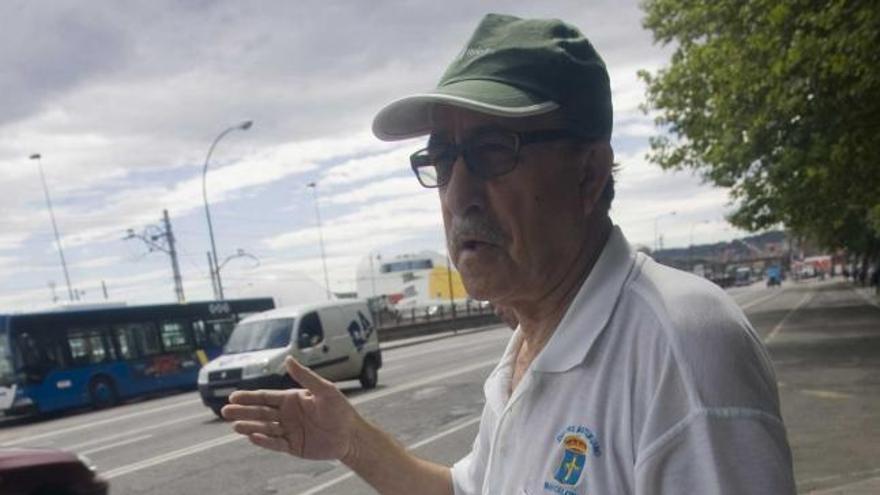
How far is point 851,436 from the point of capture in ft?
25.7

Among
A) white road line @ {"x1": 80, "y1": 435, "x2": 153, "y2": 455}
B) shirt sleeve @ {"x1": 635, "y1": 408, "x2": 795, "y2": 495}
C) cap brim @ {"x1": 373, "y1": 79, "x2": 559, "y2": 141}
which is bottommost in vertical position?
white road line @ {"x1": 80, "y1": 435, "x2": 153, "y2": 455}

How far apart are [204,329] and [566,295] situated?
23.7 meters

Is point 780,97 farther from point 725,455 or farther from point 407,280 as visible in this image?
point 407,280

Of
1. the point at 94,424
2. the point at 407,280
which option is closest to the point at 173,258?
the point at 94,424

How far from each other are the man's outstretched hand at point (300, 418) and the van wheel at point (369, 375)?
14.5 metres

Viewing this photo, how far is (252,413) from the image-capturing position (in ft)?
6.81

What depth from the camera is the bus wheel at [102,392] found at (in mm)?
19859

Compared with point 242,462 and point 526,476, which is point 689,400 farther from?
point 242,462

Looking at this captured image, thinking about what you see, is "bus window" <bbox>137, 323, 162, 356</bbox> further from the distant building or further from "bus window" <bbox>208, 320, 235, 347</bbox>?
the distant building

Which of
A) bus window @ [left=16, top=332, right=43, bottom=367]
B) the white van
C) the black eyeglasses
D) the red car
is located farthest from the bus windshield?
the black eyeglasses

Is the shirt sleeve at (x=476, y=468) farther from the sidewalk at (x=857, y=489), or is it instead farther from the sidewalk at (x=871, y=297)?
the sidewalk at (x=871, y=297)

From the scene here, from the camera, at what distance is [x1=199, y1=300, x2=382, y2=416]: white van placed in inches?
546

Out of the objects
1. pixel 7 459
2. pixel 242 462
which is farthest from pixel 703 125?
pixel 7 459

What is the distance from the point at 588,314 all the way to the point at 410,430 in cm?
947
